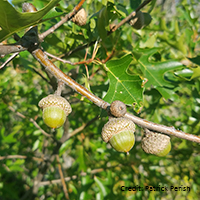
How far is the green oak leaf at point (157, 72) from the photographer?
157 centimetres

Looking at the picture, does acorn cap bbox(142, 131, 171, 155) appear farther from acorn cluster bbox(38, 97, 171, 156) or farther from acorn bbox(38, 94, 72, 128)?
acorn bbox(38, 94, 72, 128)

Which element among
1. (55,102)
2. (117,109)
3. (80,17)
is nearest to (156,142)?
(117,109)

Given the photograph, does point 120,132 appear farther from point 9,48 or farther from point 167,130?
point 9,48

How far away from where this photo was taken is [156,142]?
3.26 feet

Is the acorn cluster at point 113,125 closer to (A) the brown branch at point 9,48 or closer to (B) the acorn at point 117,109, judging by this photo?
(B) the acorn at point 117,109

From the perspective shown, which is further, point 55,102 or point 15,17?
point 55,102

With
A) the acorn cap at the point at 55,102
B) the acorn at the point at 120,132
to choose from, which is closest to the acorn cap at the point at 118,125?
the acorn at the point at 120,132

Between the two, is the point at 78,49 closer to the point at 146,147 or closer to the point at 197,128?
the point at 146,147

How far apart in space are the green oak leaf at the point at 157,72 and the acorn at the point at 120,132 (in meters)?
0.73

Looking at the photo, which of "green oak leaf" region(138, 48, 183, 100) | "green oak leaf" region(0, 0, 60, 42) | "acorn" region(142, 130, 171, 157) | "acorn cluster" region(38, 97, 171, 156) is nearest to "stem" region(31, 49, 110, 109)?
"acorn cluster" region(38, 97, 171, 156)

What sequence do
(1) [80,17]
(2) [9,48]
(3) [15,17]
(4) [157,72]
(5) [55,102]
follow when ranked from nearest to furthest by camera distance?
(3) [15,17] → (2) [9,48] → (5) [55,102] → (1) [80,17] → (4) [157,72]

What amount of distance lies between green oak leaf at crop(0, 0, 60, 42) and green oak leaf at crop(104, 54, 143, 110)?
0.64 m

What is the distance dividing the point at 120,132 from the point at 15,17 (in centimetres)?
67

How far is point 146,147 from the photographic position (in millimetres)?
1035
